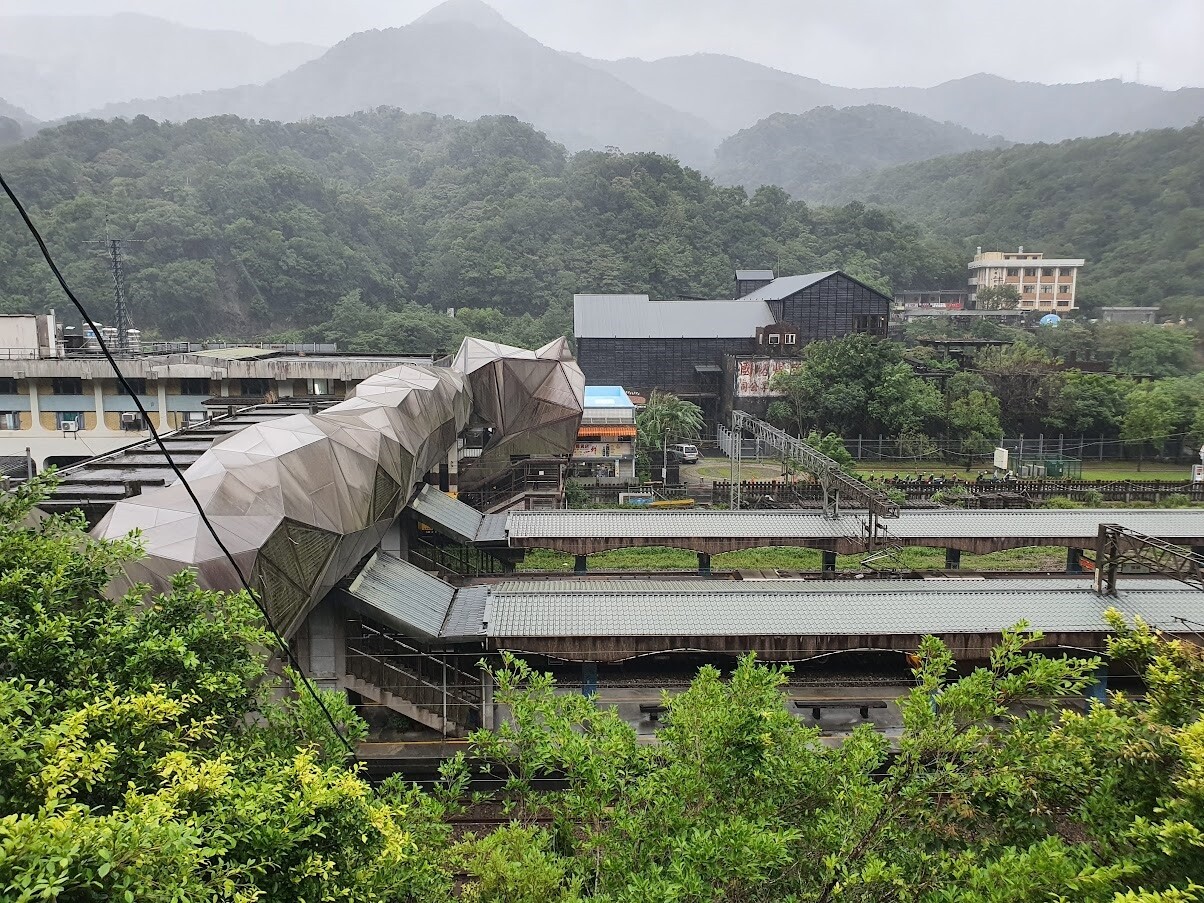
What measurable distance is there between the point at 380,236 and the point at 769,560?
71823mm

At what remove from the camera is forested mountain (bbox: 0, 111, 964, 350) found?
73.4 m

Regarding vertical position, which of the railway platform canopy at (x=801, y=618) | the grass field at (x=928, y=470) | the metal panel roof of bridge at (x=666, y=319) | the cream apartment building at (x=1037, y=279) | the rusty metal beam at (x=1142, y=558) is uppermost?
the cream apartment building at (x=1037, y=279)

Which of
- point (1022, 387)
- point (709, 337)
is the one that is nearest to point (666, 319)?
point (709, 337)

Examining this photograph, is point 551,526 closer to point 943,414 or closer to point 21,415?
point 21,415

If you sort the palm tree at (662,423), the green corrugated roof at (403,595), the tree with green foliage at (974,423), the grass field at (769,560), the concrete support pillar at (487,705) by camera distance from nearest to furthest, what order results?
the green corrugated roof at (403,595) < the concrete support pillar at (487,705) < the grass field at (769,560) < the palm tree at (662,423) < the tree with green foliage at (974,423)

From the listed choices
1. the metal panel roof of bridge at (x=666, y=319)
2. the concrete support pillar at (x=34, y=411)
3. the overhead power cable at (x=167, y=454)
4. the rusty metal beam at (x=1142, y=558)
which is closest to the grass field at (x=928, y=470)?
the metal panel roof of bridge at (x=666, y=319)

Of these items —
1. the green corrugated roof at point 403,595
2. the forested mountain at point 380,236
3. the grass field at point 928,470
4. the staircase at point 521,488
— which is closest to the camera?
the green corrugated roof at point 403,595

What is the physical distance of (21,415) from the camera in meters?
35.4

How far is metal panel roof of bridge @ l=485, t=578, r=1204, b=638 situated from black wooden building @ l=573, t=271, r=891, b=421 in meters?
36.9

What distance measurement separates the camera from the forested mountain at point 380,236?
73.4 m

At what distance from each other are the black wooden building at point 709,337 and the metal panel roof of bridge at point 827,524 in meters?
30.9

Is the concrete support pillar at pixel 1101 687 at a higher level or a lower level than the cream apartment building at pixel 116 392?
lower

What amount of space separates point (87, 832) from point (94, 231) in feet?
267

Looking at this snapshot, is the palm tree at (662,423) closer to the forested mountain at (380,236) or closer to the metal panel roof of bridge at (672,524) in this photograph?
the metal panel roof of bridge at (672,524)
